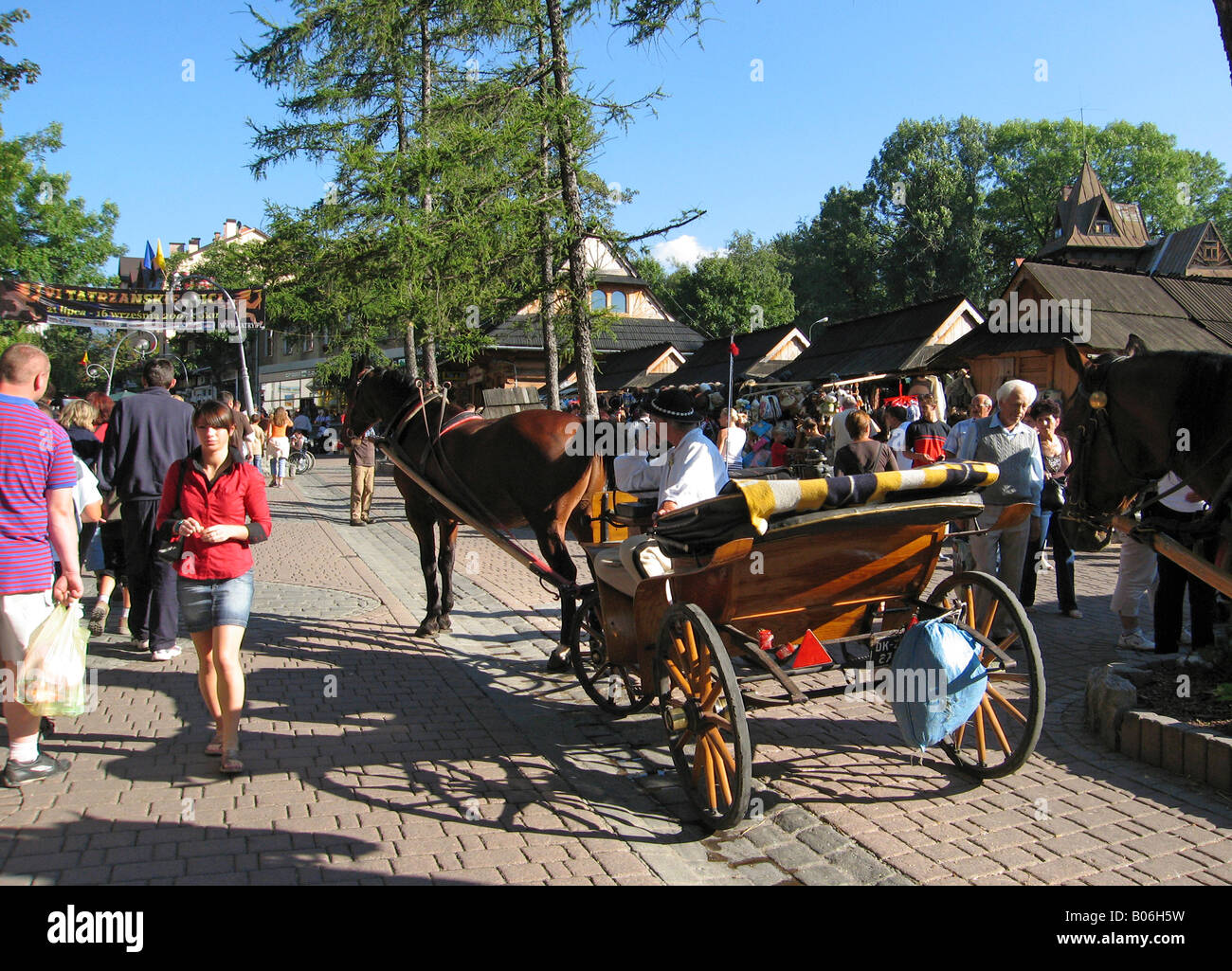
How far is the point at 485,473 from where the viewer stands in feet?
22.9

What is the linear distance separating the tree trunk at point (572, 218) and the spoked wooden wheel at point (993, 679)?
7.32 m

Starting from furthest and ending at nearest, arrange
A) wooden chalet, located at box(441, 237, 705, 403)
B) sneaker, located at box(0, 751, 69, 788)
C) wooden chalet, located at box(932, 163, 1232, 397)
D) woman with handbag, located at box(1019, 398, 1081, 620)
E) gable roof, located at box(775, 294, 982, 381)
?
wooden chalet, located at box(441, 237, 705, 403) < gable roof, located at box(775, 294, 982, 381) < wooden chalet, located at box(932, 163, 1232, 397) < woman with handbag, located at box(1019, 398, 1081, 620) < sneaker, located at box(0, 751, 69, 788)

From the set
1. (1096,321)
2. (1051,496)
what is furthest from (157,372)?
(1096,321)

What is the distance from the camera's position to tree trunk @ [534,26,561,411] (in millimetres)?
11531

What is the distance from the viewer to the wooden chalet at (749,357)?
29750 millimetres

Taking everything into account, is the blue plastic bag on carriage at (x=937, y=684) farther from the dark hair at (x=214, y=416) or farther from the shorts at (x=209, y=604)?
the dark hair at (x=214, y=416)

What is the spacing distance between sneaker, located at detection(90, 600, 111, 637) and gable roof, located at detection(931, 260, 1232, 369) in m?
18.8

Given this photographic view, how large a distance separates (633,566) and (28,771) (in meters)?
3.08

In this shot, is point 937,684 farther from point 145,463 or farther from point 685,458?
point 145,463

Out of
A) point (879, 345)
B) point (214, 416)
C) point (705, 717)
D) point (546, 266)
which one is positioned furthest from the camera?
point (879, 345)

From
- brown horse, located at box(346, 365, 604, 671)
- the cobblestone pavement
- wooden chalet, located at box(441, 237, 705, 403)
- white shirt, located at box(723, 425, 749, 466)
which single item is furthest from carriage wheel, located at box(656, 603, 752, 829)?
wooden chalet, located at box(441, 237, 705, 403)

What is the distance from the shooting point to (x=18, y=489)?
13.6 feet

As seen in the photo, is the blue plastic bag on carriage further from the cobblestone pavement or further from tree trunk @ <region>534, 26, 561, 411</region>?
tree trunk @ <region>534, 26, 561, 411</region>
